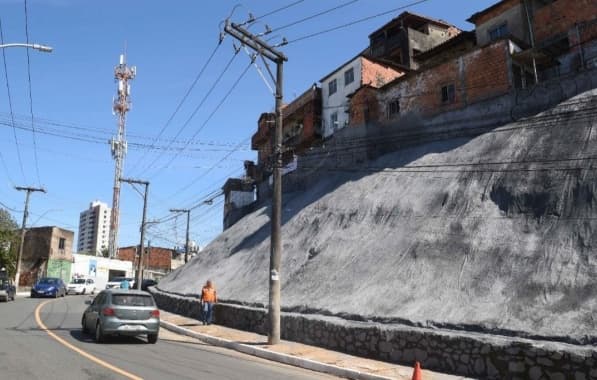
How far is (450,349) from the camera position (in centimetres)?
1047

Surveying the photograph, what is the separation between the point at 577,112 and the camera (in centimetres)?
1761

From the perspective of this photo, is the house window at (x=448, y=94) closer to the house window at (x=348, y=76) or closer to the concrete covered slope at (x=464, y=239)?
the concrete covered slope at (x=464, y=239)

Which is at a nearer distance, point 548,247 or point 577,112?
point 548,247

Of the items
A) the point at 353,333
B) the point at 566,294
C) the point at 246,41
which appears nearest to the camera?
the point at 566,294

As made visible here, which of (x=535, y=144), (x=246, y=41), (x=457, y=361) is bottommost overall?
(x=457, y=361)

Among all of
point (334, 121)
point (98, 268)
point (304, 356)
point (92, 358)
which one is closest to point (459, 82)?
point (334, 121)

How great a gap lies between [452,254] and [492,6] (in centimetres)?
2014

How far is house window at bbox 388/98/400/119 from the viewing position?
30.3m

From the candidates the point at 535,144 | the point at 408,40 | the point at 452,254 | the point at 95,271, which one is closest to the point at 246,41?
the point at 452,254

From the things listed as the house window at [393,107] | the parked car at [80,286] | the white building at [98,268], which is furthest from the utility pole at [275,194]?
the white building at [98,268]

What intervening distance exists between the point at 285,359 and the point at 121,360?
3767 mm

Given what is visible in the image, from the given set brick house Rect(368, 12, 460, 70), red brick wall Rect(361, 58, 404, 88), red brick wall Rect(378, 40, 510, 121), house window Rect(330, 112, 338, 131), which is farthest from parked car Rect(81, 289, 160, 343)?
brick house Rect(368, 12, 460, 70)

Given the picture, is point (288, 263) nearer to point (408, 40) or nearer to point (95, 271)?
point (408, 40)

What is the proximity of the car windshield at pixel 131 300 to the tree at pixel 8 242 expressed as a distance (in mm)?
35532
